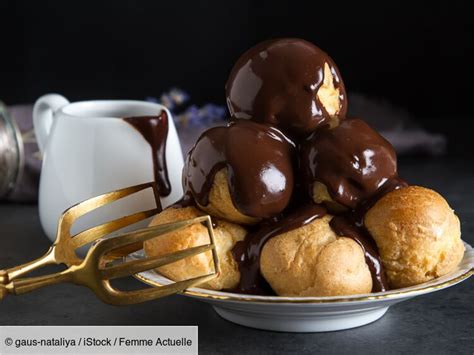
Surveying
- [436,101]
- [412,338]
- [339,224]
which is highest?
[339,224]

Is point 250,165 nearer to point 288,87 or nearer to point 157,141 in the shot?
point 288,87

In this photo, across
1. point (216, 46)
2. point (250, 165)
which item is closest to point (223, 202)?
point (250, 165)

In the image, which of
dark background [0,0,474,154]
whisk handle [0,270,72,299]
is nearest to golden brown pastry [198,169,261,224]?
whisk handle [0,270,72,299]

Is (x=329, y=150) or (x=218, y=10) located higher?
(x=329, y=150)

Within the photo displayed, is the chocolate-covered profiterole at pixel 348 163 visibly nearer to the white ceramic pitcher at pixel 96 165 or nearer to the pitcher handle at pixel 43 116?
the white ceramic pitcher at pixel 96 165

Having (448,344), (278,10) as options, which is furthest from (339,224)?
(278,10)

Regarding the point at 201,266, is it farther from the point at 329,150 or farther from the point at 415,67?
the point at 415,67

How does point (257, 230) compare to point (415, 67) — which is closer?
point (257, 230)
